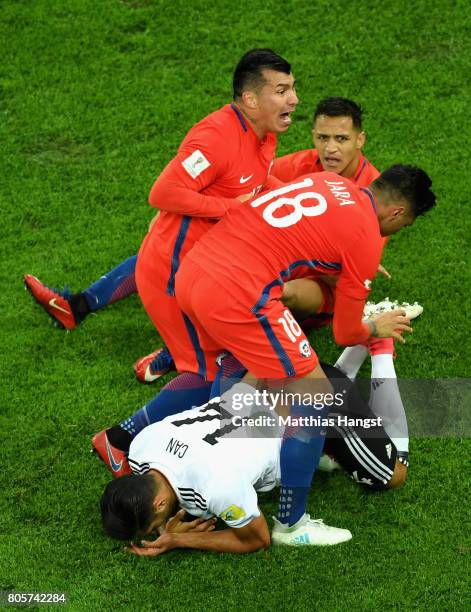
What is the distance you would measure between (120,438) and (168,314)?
74 cm

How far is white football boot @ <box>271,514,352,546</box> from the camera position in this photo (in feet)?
16.8

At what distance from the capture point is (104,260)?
7.48 meters

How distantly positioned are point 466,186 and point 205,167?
3072mm

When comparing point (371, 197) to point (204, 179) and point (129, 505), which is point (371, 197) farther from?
point (129, 505)

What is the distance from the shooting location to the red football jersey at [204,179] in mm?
5484

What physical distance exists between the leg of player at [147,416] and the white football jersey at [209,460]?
0.38 m

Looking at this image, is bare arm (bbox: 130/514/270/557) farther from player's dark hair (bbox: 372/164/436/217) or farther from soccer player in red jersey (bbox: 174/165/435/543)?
player's dark hair (bbox: 372/164/436/217)

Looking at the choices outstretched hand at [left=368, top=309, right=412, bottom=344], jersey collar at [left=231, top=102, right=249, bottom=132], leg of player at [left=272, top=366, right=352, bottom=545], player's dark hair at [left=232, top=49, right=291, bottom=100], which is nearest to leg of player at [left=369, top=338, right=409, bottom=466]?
outstretched hand at [left=368, top=309, right=412, bottom=344]

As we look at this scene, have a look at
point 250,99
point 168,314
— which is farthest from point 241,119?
point 168,314

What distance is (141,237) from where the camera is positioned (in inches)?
303

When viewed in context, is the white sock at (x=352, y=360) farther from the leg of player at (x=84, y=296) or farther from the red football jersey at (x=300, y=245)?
the leg of player at (x=84, y=296)

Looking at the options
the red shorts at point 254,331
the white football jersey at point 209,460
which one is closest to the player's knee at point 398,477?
the white football jersey at point 209,460

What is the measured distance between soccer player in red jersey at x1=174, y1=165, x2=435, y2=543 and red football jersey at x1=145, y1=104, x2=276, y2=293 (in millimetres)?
352

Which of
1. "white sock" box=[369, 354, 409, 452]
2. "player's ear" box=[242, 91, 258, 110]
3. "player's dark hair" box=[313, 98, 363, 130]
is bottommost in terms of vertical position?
"white sock" box=[369, 354, 409, 452]
